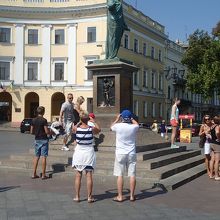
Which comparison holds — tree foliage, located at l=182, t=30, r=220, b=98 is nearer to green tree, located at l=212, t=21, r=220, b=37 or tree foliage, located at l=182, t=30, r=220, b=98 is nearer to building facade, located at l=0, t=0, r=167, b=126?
→ green tree, located at l=212, t=21, r=220, b=37

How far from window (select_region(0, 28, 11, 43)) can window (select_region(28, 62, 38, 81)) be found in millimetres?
3420

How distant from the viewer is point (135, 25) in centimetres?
5631

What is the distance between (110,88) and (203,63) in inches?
1095

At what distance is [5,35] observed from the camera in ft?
171

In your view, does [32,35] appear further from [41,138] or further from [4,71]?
[41,138]

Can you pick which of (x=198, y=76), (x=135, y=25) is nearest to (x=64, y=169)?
(x=198, y=76)

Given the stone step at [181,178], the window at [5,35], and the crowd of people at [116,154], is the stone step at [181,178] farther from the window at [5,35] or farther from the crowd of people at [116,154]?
the window at [5,35]

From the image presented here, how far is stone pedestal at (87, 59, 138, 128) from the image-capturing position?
15.9 m

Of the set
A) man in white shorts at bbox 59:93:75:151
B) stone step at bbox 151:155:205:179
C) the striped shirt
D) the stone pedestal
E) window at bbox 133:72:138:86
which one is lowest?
stone step at bbox 151:155:205:179

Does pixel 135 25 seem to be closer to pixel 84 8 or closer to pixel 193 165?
pixel 84 8

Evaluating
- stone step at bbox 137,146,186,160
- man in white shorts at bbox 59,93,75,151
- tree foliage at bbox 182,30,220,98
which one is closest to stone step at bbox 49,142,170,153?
stone step at bbox 137,146,186,160

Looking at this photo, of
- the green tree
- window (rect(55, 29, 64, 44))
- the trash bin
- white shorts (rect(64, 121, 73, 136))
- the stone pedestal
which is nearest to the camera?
white shorts (rect(64, 121, 73, 136))

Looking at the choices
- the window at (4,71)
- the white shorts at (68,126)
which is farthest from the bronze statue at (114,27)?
the window at (4,71)

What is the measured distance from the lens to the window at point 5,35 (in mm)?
51938
